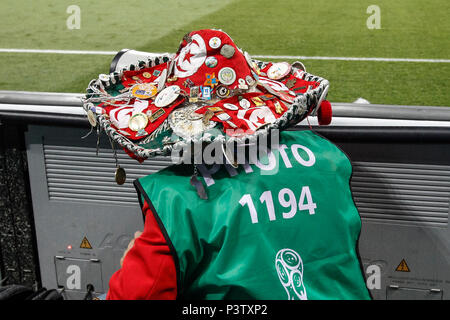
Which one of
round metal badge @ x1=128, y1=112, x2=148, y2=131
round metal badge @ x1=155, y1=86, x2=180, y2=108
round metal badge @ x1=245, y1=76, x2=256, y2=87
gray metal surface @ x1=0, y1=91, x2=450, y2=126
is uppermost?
round metal badge @ x1=245, y1=76, x2=256, y2=87

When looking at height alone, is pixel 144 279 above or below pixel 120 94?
below

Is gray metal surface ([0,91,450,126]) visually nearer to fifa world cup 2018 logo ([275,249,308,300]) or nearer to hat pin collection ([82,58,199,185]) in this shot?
hat pin collection ([82,58,199,185])

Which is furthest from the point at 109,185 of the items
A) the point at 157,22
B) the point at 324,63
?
the point at 157,22

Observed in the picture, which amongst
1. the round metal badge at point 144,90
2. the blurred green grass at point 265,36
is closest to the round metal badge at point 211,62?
the round metal badge at point 144,90

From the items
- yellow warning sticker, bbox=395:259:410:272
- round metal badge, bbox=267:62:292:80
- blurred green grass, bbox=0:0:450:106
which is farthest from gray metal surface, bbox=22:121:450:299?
blurred green grass, bbox=0:0:450:106

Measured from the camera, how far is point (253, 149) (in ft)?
2.79

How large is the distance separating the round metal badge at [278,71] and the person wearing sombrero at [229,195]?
0.08 m

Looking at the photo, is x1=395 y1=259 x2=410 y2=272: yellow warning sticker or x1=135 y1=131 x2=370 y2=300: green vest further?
x1=395 y1=259 x2=410 y2=272: yellow warning sticker

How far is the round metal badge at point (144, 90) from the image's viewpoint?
917mm

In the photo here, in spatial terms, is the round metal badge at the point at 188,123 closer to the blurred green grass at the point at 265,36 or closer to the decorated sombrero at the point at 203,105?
the decorated sombrero at the point at 203,105

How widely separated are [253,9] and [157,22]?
101 centimetres

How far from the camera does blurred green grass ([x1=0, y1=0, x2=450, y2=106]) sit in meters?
3.93

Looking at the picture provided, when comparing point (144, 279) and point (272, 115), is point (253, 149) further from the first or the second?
point (144, 279)

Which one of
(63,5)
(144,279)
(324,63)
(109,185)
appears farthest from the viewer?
(63,5)
